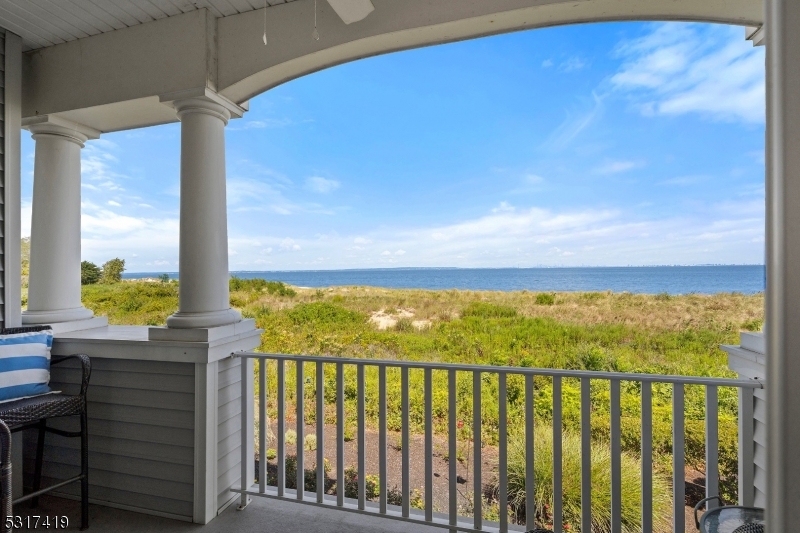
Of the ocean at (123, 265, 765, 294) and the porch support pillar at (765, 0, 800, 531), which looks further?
the ocean at (123, 265, 765, 294)

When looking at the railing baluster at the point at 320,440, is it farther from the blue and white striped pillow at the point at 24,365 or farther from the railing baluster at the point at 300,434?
the blue and white striped pillow at the point at 24,365

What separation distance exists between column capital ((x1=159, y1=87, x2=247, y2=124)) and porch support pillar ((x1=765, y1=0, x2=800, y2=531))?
2.32 m

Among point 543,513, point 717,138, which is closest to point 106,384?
point 543,513

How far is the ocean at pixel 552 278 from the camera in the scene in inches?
581

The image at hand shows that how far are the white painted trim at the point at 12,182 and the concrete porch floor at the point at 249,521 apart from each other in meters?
1.13

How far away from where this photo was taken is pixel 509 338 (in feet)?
32.4

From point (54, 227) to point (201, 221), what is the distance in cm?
116

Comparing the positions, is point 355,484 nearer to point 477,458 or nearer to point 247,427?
point 247,427

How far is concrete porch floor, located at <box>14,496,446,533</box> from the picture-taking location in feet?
6.37

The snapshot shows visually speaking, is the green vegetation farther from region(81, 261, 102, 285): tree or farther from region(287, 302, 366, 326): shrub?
region(81, 261, 102, 285): tree

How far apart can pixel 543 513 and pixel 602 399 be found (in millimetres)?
3012

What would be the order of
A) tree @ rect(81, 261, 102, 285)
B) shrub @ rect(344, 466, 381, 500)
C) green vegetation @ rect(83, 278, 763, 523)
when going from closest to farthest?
shrub @ rect(344, 466, 381, 500) → green vegetation @ rect(83, 278, 763, 523) → tree @ rect(81, 261, 102, 285)

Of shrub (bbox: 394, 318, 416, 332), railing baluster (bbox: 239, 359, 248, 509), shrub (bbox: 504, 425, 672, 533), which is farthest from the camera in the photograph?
shrub (bbox: 394, 318, 416, 332)

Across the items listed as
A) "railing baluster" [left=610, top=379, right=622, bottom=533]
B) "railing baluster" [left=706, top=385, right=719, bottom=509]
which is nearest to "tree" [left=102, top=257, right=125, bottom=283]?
"railing baluster" [left=610, top=379, right=622, bottom=533]
